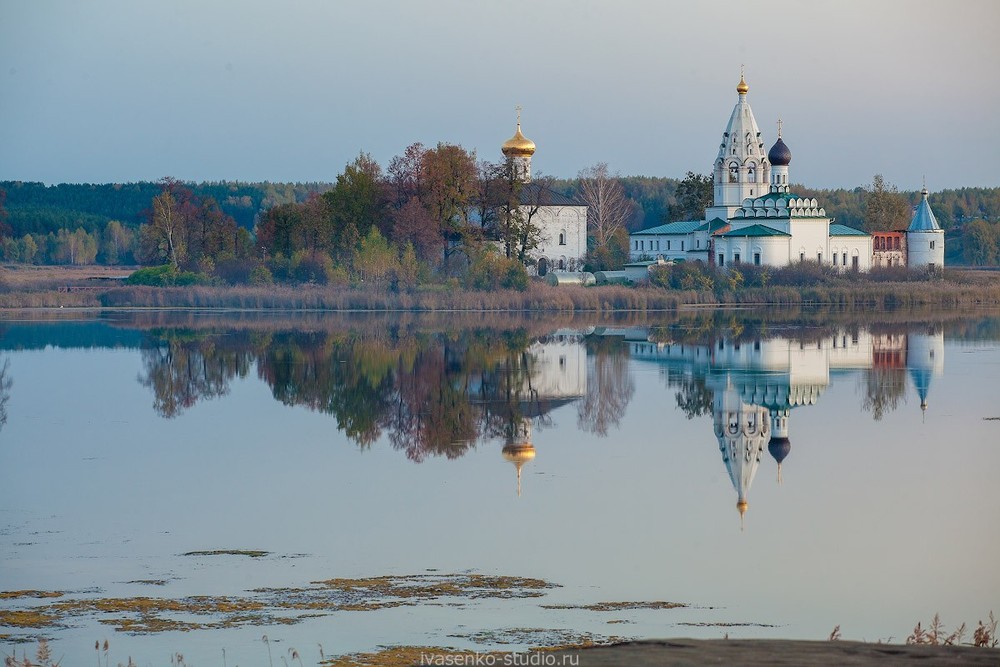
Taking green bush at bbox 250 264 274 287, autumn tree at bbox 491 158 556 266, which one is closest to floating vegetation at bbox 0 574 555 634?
autumn tree at bbox 491 158 556 266

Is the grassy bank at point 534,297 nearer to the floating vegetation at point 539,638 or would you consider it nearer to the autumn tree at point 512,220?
the autumn tree at point 512,220

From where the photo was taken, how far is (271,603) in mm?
9211

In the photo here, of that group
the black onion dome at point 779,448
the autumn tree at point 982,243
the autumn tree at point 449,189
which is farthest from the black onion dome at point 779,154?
the black onion dome at point 779,448

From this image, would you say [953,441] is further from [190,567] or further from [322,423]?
[190,567]

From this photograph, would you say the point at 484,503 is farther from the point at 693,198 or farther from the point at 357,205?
the point at 693,198

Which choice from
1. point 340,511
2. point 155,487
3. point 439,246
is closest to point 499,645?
point 340,511

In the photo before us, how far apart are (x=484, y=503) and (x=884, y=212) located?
59.6 metres

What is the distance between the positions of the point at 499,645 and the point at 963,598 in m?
3.21

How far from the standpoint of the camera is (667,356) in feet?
92.4

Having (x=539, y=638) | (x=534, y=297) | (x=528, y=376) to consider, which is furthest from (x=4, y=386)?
(x=534, y=297)

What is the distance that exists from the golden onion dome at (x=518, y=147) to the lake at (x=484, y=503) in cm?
3017

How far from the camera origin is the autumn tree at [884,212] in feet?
224

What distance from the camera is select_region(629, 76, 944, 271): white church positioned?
54.8 meters

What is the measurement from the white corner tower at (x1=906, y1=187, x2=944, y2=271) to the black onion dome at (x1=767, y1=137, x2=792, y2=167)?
24.2 ft
